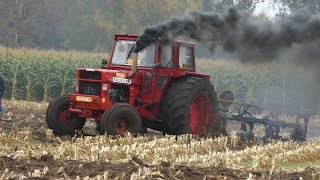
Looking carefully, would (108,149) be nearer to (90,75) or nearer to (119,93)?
(119,93)

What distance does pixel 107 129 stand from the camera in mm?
12094

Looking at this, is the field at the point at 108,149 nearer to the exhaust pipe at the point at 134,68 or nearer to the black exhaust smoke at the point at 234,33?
the black exhaust smoke at the point at 234,33

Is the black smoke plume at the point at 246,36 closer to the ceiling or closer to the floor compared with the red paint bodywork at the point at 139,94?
closer to the ceiling

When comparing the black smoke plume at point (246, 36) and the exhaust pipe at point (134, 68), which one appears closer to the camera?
the black smoke plume at point (246, 36)

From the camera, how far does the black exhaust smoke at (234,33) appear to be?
11.9 meters

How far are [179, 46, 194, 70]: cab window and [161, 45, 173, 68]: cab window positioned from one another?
0.28 metres

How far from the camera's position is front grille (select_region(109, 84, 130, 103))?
42.2 feet

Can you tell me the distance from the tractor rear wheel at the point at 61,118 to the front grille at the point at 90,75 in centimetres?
67

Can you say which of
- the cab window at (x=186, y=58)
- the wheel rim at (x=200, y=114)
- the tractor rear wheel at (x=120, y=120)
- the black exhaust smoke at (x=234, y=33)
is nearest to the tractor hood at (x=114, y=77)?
the black exhaust smoke at (x=234, y=33)

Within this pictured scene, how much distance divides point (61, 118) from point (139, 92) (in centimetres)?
178

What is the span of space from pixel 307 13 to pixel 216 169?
4.57 metres

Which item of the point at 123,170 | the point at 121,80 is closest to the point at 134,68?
the point at 121,80

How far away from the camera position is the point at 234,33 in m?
12.6

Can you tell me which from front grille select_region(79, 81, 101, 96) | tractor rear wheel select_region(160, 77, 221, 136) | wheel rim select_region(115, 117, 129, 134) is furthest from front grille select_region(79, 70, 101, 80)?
tractor rear wheel select_region(160, 77, 221, 136)
